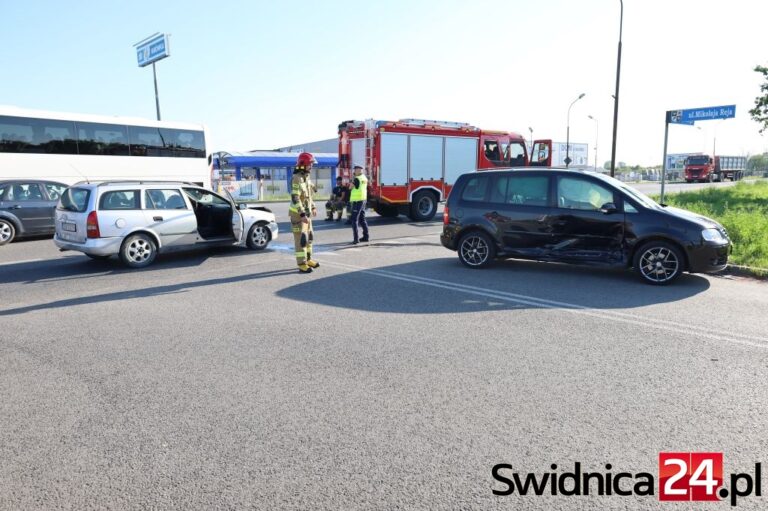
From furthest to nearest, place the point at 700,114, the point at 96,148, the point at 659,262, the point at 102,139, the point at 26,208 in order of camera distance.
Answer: the point at 102,139 → the point at 96,148 → the point at 26,208 → the point at 700,114 → the point at 659,262

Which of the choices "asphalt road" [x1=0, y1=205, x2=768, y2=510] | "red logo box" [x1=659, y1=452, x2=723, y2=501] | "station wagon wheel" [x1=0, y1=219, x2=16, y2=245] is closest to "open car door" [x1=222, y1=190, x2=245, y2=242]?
"asphalt road" [x1=0, y1=205, x2=768, y2=510]

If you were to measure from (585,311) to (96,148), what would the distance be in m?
16.9

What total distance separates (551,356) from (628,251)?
12.9ft

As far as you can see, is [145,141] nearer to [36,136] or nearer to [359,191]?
[36,136]

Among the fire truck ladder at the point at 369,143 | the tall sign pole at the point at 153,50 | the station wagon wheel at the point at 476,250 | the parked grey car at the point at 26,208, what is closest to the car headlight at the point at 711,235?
the station wagon wheel at the point at 476,250

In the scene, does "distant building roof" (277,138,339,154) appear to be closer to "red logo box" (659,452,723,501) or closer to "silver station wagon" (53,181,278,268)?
"silver station wagon" (53,181,278,268)

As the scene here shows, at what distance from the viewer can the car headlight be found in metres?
7.50

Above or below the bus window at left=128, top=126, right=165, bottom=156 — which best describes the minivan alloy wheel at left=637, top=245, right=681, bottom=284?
below

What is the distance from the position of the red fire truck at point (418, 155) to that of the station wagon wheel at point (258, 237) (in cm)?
603

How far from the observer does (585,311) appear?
6355 mm

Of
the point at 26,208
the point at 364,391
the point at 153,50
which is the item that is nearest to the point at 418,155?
the point at 26,208

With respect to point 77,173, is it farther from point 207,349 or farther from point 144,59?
point 144,59

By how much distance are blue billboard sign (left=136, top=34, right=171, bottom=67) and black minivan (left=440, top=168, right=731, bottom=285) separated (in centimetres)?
3132

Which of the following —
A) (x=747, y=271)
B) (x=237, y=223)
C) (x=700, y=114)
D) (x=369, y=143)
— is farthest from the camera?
(x=369, y=143)
